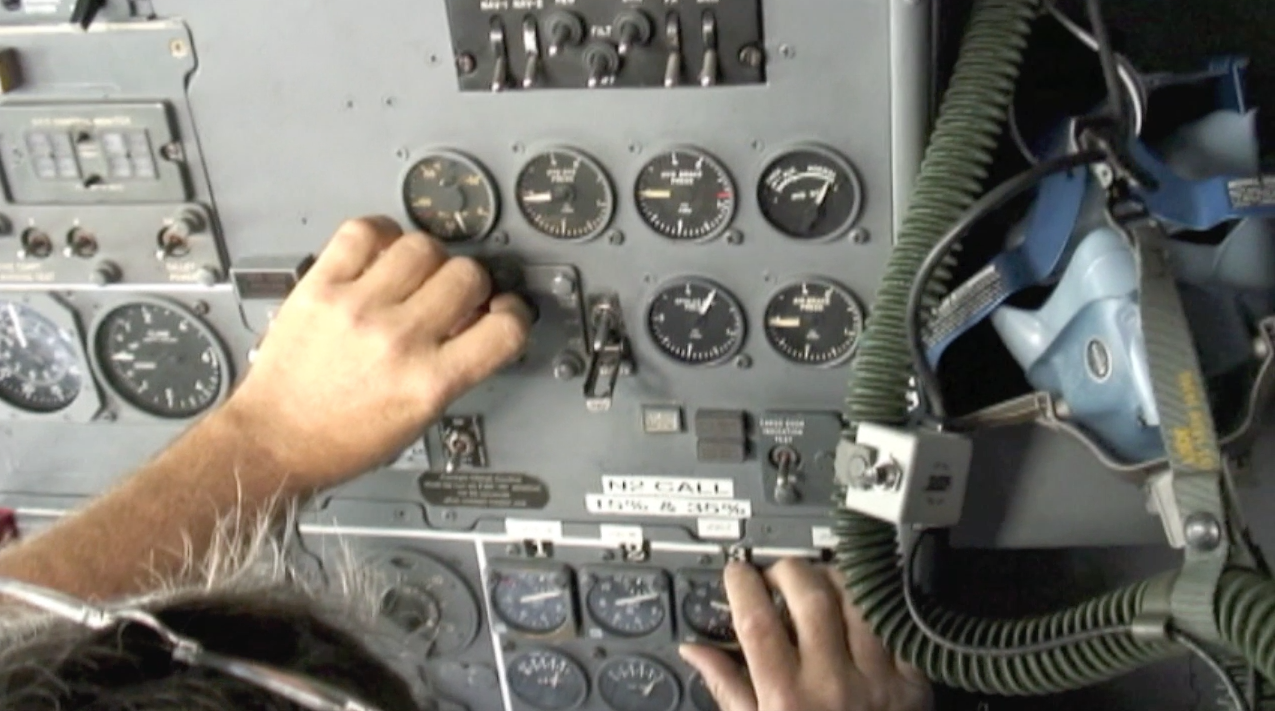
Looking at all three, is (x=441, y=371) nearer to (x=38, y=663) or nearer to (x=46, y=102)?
(x=46, y=102)

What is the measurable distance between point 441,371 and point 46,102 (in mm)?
645

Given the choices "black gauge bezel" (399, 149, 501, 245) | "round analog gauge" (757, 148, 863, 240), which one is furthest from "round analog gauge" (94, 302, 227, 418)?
"round analog gauge" (757, 148, 863, 240)

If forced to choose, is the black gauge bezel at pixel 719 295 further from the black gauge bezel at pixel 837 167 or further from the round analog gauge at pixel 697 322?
the black gauge bezel at pixel 837 167

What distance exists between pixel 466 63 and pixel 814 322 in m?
0.54

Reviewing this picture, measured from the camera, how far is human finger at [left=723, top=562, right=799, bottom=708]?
1.98 meters

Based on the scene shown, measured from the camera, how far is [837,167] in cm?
184

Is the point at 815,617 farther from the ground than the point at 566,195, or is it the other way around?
the point at 566,195

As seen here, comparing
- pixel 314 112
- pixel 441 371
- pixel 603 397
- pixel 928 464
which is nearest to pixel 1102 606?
pixel 928 464

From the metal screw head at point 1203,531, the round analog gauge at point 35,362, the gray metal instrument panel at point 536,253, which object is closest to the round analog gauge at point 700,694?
the gray metal instrument panel at point 536,253

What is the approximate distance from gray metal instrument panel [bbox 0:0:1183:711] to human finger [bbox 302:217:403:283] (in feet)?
0.28

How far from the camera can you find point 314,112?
6.45 feet

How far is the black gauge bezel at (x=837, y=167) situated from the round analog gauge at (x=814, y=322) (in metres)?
0.06

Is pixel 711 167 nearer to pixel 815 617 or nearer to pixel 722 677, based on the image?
pixel 815 617

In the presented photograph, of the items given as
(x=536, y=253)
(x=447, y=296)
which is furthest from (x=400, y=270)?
(x=536, y=253)
